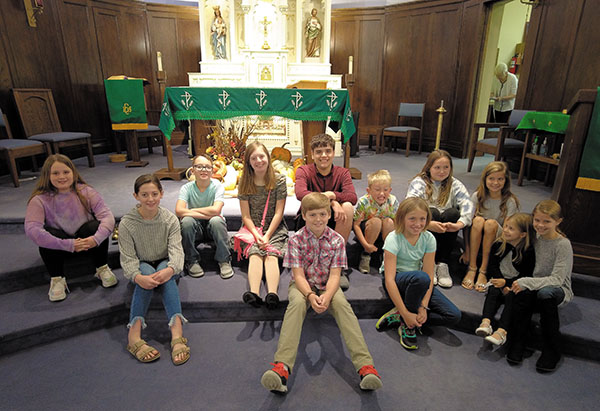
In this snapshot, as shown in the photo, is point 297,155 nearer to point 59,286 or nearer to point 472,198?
point 472,198

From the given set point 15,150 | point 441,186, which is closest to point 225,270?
point 441,186

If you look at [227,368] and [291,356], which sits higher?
[291,356]

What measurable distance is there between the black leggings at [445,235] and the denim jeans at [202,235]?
1.65 metres

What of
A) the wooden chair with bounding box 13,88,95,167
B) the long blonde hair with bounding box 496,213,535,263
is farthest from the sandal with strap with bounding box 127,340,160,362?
the wooden chair with bounding box 13,88,95,167

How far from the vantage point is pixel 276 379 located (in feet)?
6.18

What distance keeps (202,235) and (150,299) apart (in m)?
0.73

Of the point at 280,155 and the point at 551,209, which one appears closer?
the point at 551,209

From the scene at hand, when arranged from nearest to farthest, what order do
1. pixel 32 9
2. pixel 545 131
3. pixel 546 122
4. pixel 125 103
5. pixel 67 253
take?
pixel 67 253
pixel 546 122
pixel 545 131
pixel 32 9
pixel 125 103

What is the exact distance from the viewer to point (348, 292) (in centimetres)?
270

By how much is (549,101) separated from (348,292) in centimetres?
467

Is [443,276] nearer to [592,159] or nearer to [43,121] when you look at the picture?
[592,159]

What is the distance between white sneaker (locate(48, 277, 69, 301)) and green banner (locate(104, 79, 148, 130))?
3.87 meters

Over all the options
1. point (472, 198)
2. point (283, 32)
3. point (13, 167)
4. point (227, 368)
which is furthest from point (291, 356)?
point (283, 32)

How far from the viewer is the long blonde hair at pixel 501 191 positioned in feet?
8.87
